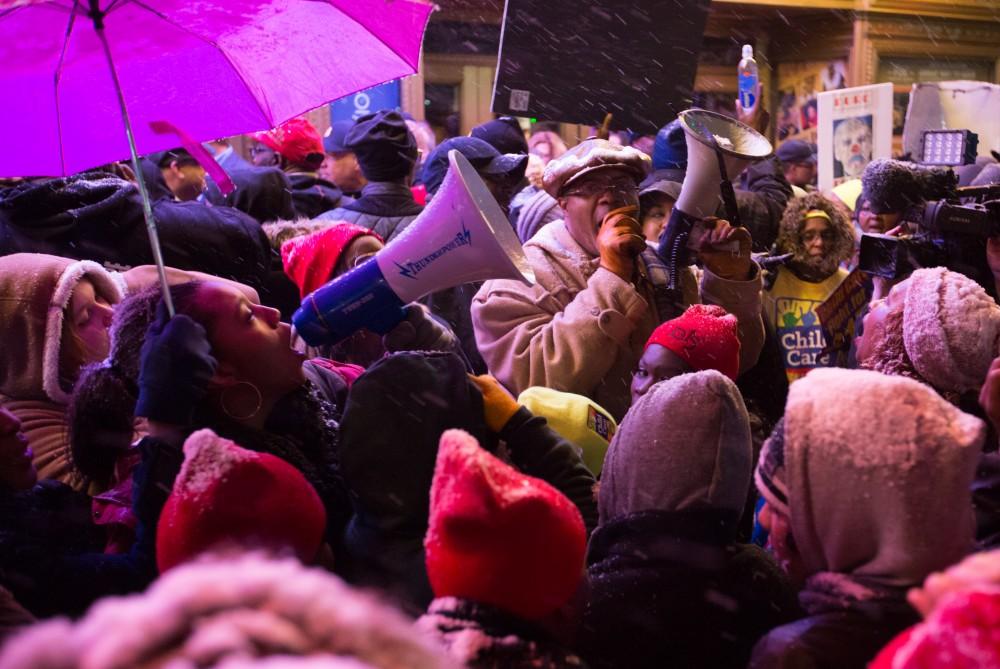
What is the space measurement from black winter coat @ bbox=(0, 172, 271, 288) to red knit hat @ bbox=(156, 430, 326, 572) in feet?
6.25

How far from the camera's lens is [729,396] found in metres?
1.96

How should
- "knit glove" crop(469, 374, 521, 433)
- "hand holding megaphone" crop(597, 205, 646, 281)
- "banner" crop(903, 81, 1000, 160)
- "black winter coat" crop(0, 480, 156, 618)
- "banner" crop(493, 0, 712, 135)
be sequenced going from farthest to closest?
1. "banner" crop(903, 81, 1000, 160)
2. "banner" crop(493, 0, 712, 135)
3. "hand holding megaphone" crop(597, 205, 646, 281)
4. "knit glove" crop(469, 374, 521, 433)
5. "black winter coat" crop(0, 480, 156, 618)

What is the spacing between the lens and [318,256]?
3145 millimetres

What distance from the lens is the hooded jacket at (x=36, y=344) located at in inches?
102

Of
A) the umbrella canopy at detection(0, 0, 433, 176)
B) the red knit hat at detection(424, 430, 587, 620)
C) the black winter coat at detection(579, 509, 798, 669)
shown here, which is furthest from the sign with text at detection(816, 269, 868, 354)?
the red knit hat at detection(424, 430, 587, 620)

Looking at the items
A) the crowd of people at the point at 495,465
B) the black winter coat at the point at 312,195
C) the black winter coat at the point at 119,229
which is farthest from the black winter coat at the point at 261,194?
the crowd of people at the point at 495,465

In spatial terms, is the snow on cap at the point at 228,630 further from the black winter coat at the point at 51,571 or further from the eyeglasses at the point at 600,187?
the eyeglasses at the point at 600,187

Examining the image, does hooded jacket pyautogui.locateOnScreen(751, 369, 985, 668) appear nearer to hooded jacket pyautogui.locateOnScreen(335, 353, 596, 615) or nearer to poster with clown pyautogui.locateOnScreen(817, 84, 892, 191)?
hooded jacket pyautogui.locateOnScreen(335, 353, 596, 615)

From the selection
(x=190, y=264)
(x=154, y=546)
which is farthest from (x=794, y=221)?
(x=154, y=546)

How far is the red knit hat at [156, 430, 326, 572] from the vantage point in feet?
4.93

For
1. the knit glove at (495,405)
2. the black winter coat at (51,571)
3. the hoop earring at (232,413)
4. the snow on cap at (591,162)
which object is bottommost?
the black winter coat at (51,571)

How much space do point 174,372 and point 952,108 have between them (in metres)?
4.65

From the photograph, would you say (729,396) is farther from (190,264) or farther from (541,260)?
(190,264)

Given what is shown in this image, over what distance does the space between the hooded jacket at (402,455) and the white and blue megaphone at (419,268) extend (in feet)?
0.72
